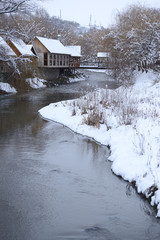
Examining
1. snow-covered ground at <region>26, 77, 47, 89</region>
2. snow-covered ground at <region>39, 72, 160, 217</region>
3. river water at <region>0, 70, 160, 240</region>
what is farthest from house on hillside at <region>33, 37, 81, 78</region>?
river water at <region>0, 70, 160, 240</region>

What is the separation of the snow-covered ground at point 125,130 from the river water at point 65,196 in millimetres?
390

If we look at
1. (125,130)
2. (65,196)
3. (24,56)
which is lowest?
(65,196)

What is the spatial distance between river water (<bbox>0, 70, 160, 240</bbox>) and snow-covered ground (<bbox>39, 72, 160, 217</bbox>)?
0.39 metres

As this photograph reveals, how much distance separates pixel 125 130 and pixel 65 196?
208 inches

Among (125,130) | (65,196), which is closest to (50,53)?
(125,130)

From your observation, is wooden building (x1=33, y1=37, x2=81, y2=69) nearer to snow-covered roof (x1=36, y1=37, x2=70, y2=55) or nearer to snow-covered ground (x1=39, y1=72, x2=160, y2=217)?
snow-covered roof (x1=36, y1=37, x2=70, y2=55)

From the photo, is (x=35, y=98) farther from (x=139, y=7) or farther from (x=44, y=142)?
(x=139, y=7)

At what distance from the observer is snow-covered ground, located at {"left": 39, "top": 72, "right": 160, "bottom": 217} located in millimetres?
7727

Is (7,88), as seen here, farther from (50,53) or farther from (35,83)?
(50,53)

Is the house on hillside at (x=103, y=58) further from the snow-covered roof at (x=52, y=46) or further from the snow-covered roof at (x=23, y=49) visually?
the snow-covered roof at (x=23, y=49)

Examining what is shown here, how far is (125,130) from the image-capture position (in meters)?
11.8

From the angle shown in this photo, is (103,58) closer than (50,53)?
No

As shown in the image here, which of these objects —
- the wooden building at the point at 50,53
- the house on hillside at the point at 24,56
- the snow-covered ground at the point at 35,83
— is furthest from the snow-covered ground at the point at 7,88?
the wooden building at the point at 50,53

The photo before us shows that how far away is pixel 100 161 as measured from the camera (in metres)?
9.95
